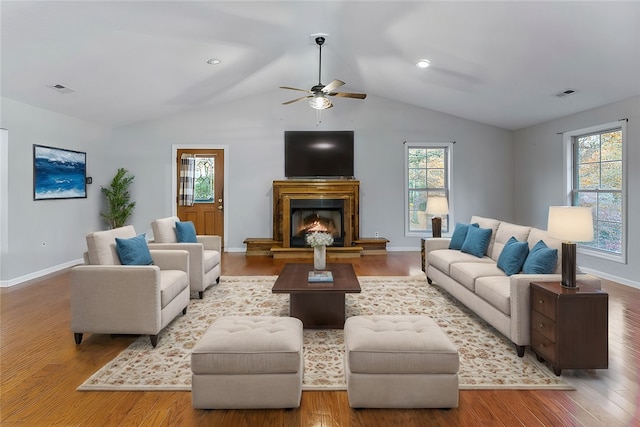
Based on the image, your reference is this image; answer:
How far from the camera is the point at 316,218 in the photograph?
704 centimetres

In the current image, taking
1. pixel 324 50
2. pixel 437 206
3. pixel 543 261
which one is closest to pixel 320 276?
pixel 543 261

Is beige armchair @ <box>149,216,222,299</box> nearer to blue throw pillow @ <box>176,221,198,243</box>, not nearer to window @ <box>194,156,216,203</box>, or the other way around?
blue throw pillow @ <box>176,221,198,243</box>

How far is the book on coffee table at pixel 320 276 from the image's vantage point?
10.9 feet

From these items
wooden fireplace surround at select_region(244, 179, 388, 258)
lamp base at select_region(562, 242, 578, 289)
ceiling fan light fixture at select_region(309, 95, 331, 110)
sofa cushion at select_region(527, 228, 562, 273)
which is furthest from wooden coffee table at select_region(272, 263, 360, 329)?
wooden fireplace surround at select_region(244, 179, 388, 258)

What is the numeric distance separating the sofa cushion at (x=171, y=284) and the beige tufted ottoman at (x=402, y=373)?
5.77 ft

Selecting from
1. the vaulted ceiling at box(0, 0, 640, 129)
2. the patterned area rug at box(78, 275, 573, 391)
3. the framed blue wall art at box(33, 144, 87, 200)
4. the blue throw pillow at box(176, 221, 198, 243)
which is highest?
the vaulted ceiling at box(0, 0, 640, 129)

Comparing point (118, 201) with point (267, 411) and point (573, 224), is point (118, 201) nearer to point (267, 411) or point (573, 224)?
point (267, 411)

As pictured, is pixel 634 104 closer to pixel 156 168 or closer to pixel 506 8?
pixel 506 8

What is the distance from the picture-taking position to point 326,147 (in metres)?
7.16

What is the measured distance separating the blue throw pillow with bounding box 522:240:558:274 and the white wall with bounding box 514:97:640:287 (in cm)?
275

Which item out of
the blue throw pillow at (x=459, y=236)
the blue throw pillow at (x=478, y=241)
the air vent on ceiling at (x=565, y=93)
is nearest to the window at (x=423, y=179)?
the air vent on ceiling at (x=565, y=93)

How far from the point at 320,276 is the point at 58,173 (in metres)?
4.79

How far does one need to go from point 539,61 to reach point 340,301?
3.74 m

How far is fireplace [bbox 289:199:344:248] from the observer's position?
696 cm
